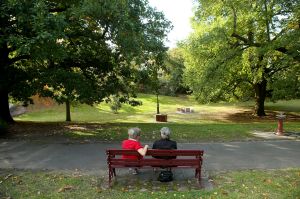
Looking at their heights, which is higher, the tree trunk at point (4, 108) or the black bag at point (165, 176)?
the tree trunk at point (4, 108)

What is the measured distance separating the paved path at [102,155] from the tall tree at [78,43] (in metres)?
3.15

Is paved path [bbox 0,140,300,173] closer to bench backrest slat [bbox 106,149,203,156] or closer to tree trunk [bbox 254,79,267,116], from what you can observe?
bench backrest slat [bbox 106,149,203,156]

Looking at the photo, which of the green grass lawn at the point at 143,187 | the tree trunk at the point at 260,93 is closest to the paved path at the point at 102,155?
the green grass lawn at the point at 143,187

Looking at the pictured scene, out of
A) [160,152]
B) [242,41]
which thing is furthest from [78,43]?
[242,41]

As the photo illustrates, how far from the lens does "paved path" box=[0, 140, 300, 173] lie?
10148 mm

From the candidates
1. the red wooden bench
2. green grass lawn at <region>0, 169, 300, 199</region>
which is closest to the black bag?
green grass lawn at <region>0, 169, 300, 199</region>

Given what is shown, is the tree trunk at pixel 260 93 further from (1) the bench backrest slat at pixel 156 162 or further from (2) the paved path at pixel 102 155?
(1) the bench backrest slat at pixel 156 162

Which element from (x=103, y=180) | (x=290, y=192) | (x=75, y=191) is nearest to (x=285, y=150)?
(x=290, y=192)

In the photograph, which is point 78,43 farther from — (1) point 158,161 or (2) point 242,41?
(2) point 242,41

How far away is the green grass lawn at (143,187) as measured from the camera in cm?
783

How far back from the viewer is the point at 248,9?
69.0ft

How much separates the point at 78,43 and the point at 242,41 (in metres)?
12.2

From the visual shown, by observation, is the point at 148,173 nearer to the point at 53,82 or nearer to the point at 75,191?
the point at 75,191

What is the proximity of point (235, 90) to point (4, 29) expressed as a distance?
26315 millimetres
